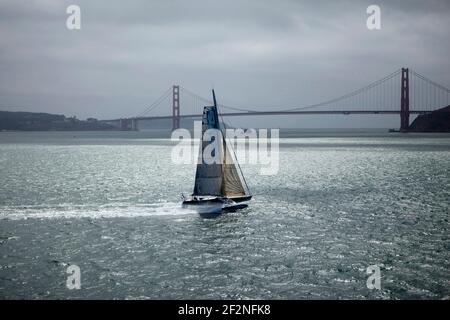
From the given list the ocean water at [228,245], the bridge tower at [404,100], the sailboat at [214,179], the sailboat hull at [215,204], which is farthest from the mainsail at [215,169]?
the bridge tower at [404,100]

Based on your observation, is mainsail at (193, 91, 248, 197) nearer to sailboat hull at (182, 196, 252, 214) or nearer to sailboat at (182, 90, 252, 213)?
sailboat at (182, 90, 252, 213)

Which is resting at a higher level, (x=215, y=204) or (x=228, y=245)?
(x=215, y=204)

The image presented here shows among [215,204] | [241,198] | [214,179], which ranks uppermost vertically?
[214,179]

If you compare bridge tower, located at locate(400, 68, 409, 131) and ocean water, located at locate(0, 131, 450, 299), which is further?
bridge tower, located at locate(400, 68, 409, 131)

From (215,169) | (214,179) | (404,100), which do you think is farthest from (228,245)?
(404,100)

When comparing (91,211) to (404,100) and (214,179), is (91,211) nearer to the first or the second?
(214,179)

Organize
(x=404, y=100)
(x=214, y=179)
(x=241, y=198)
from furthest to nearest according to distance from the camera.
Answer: (x=404, y=100) → (x=241, y=198) → (x=214, y=179)

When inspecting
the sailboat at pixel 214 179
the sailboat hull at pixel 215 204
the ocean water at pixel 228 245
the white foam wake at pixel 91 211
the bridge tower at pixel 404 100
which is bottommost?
the ocean water at pixel 228 245

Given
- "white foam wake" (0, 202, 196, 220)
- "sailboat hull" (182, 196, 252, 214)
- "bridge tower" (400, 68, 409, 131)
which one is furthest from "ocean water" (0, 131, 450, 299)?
"bridge tower" (400, 68, 409, 131)

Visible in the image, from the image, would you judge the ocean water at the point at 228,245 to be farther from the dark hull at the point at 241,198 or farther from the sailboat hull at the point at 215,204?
the dark hull at the point at 241,198

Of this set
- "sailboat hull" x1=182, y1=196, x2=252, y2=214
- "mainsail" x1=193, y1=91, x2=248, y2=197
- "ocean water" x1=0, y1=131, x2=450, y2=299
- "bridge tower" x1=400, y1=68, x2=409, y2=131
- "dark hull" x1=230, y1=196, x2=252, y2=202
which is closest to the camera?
"ocean water" x1=0, y1=131, x2=450, y2=299

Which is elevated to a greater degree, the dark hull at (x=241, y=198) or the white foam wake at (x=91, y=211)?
the dark hull at (x=241, y=198)

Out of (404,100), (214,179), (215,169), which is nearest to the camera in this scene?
(215,169)

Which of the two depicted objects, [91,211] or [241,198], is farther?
[91,211]
